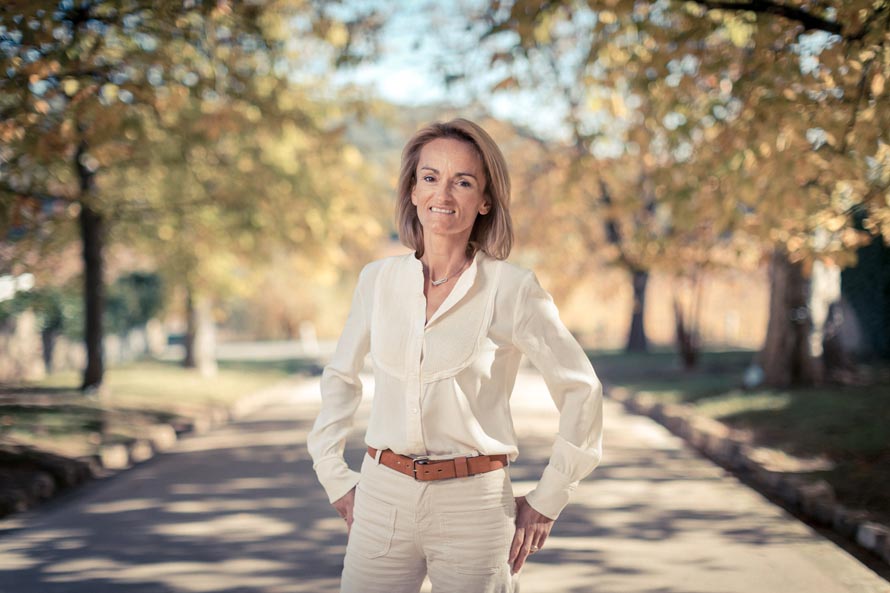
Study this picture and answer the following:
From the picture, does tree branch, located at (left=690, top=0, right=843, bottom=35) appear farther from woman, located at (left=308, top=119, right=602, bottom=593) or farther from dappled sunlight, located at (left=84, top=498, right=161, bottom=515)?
dappled sunlight, located at (left=84, top=498, right=161, bottom=515)

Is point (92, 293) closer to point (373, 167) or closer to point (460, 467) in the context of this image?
point (373, 167)

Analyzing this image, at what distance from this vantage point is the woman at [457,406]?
9.09 ft

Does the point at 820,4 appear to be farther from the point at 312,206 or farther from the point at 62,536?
the point at 312,206

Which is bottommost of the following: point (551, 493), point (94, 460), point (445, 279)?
point (94, 460)

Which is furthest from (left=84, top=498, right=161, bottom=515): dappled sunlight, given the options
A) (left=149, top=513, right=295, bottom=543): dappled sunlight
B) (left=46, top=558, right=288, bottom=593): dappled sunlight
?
(left=46, top=558, right=288, bottom=593): dappled sunlight

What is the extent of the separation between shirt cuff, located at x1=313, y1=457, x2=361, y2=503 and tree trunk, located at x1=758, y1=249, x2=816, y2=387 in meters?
13.9

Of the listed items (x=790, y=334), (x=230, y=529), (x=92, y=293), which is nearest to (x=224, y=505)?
(x=230, y=529)

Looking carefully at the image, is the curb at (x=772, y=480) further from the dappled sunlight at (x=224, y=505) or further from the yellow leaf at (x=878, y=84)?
the dappled sunlight at (x=224, y=505)

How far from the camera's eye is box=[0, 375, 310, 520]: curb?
811 centimetres

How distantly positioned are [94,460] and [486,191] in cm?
802

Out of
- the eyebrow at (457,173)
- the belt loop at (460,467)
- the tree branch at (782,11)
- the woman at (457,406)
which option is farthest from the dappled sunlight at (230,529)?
the tree branch at (782,11)

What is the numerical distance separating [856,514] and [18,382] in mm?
15327

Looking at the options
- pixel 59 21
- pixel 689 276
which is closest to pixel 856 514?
pixel 59 21

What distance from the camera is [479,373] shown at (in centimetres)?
281
